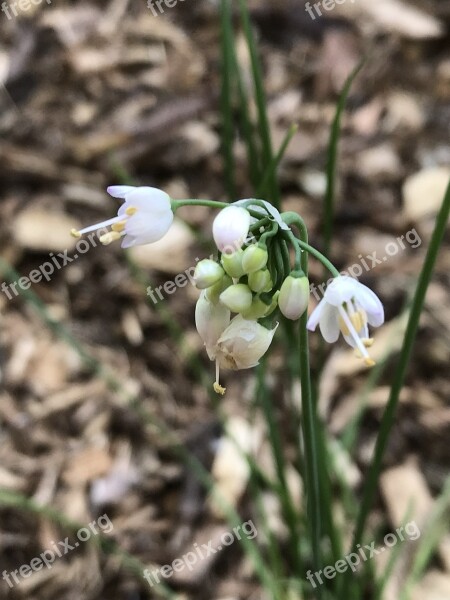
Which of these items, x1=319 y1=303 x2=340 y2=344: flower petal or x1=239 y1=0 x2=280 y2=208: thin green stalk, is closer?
x1=319 y1=303 x2=340 y2=344: flower petal

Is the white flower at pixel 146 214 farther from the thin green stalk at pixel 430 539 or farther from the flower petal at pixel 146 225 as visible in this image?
the thin green stalk at pixel 430 539

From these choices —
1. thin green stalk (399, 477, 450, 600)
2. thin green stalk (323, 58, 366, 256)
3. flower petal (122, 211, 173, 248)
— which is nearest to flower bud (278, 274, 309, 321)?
flower petal (122, 211, 173, 248)

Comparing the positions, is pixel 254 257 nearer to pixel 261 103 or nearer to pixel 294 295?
pixel 294 295

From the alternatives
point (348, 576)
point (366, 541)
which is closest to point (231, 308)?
point (348, 576)

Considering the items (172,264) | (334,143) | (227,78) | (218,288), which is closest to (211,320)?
(218,288)

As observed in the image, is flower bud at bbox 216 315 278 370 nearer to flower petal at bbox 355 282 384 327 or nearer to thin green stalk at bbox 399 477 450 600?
flower petal at bbox 355 282 384 327
